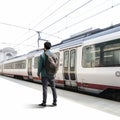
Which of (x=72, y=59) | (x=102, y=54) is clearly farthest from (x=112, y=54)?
(x=72, y=59)

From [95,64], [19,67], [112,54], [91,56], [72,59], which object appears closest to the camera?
[112,54]

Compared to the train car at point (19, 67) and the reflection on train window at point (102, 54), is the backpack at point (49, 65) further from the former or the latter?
the train car at point (19, 67)

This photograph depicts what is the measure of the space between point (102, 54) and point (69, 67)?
8.37 feet

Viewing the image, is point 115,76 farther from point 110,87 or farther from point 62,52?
point 62,52

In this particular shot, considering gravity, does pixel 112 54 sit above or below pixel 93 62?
above

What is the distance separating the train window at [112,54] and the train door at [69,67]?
2179 mm

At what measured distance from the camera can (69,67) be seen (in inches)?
410

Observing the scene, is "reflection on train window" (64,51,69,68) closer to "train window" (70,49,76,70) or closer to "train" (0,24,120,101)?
"train" (0,24,120,101)

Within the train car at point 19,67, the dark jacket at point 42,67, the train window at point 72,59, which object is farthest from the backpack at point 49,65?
the train car at point 19,67

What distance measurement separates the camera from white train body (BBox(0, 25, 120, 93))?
24.7ft

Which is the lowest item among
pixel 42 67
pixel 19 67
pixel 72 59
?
pixel 42 67

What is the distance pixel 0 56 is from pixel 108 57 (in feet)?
280

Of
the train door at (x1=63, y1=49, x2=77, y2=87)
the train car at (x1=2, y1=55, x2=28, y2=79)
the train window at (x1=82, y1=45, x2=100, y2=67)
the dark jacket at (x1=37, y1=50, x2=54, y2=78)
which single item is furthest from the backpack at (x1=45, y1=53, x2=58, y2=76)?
the train car at (x1=2, y1=55, x2=28, y2=79)

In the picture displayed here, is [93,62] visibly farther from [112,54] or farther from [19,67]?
[19,67]
